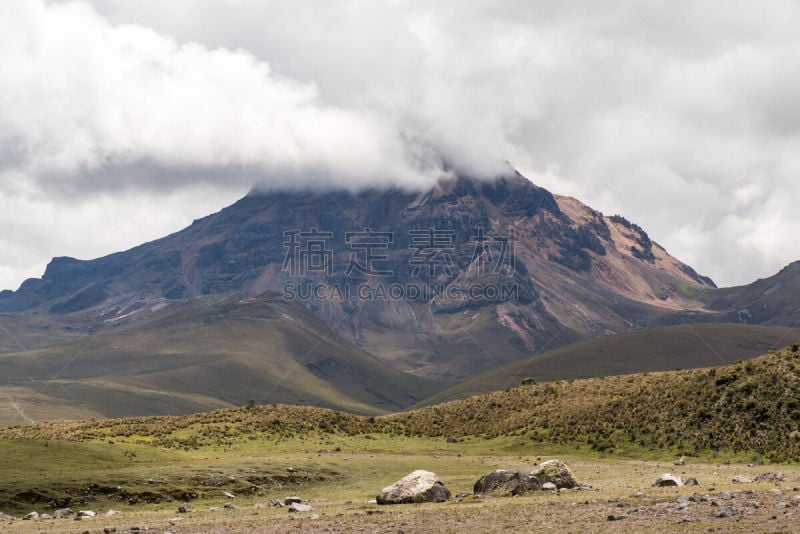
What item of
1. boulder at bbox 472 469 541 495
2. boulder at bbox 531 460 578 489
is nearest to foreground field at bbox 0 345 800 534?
boulder at bbox 472 469 541 495

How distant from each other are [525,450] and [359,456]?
17610mm

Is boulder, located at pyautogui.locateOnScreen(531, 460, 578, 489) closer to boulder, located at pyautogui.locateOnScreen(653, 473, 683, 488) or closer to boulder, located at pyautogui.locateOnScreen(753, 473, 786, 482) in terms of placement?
boulder, located at pyautogui.locateOnScreen(653, 473, 683, 488)

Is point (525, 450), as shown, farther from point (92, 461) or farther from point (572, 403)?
point (92, 461)

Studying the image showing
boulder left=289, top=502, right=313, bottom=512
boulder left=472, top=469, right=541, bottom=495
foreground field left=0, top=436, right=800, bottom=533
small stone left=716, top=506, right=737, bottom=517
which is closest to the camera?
small stone left=716, top=506, right=737, bottom=517

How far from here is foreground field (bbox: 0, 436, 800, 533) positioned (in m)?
32.9

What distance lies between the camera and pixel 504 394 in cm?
10331

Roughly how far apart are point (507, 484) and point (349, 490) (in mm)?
13781

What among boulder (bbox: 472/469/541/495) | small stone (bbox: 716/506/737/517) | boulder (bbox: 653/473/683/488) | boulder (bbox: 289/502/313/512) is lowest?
boulder (bbox: 289/502/313/512)

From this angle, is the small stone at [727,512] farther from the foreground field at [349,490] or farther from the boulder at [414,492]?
the boulder at [414,492]

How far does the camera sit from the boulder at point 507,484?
45438 mm

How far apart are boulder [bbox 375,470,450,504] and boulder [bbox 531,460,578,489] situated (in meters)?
6.05

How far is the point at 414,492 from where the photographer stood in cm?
4372

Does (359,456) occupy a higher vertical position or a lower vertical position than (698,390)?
lower

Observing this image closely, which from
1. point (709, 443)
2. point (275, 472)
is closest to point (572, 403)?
point (709, 443)
